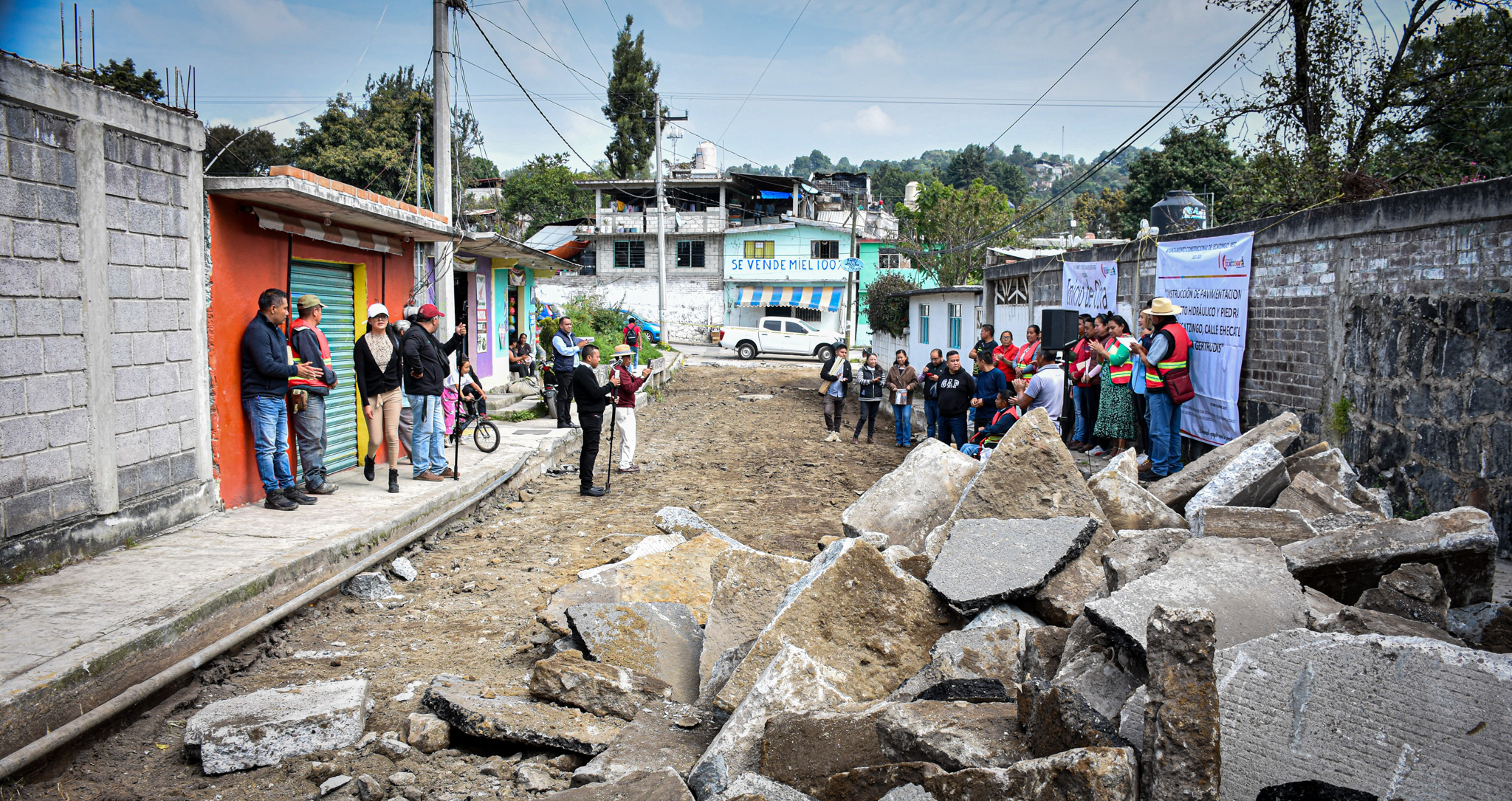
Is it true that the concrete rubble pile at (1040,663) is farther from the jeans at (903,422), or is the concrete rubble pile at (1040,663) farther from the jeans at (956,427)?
the jeans at (903,422)

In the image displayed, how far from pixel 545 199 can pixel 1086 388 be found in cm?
4499

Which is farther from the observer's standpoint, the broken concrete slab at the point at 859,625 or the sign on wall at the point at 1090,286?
the sign on wall at the point at 1090,286

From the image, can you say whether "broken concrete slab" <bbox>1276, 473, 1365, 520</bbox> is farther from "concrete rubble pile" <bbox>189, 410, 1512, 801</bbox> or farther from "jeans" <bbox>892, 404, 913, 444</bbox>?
"jeans" <bbox>892, 404, 913, 444</bbox>

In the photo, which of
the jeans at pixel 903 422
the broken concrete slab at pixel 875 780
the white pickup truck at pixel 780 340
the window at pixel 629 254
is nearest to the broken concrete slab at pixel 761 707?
the broken concrete slab at pixel 875 780

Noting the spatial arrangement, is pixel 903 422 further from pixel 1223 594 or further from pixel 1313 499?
pixel 1223 594

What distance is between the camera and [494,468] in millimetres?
9602

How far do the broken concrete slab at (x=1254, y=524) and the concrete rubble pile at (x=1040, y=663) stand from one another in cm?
2

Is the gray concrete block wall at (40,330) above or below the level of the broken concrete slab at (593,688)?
above

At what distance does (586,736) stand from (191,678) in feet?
7.48

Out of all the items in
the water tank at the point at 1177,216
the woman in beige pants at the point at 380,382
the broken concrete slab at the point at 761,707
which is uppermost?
the water tank at the point at 1177,216

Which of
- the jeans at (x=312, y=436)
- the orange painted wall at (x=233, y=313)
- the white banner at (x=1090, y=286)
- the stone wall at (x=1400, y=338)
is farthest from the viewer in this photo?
the white banner at (x=1090, y=286)

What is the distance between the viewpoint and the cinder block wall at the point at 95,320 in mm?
4906

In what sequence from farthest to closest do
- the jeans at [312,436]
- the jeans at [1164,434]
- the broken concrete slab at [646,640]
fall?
1. the jeans at [1164,434]
2. the jeans at [312,436]
3. the broken concrete slab at [646,640]

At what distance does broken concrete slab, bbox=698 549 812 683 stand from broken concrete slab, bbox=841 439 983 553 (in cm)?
125
